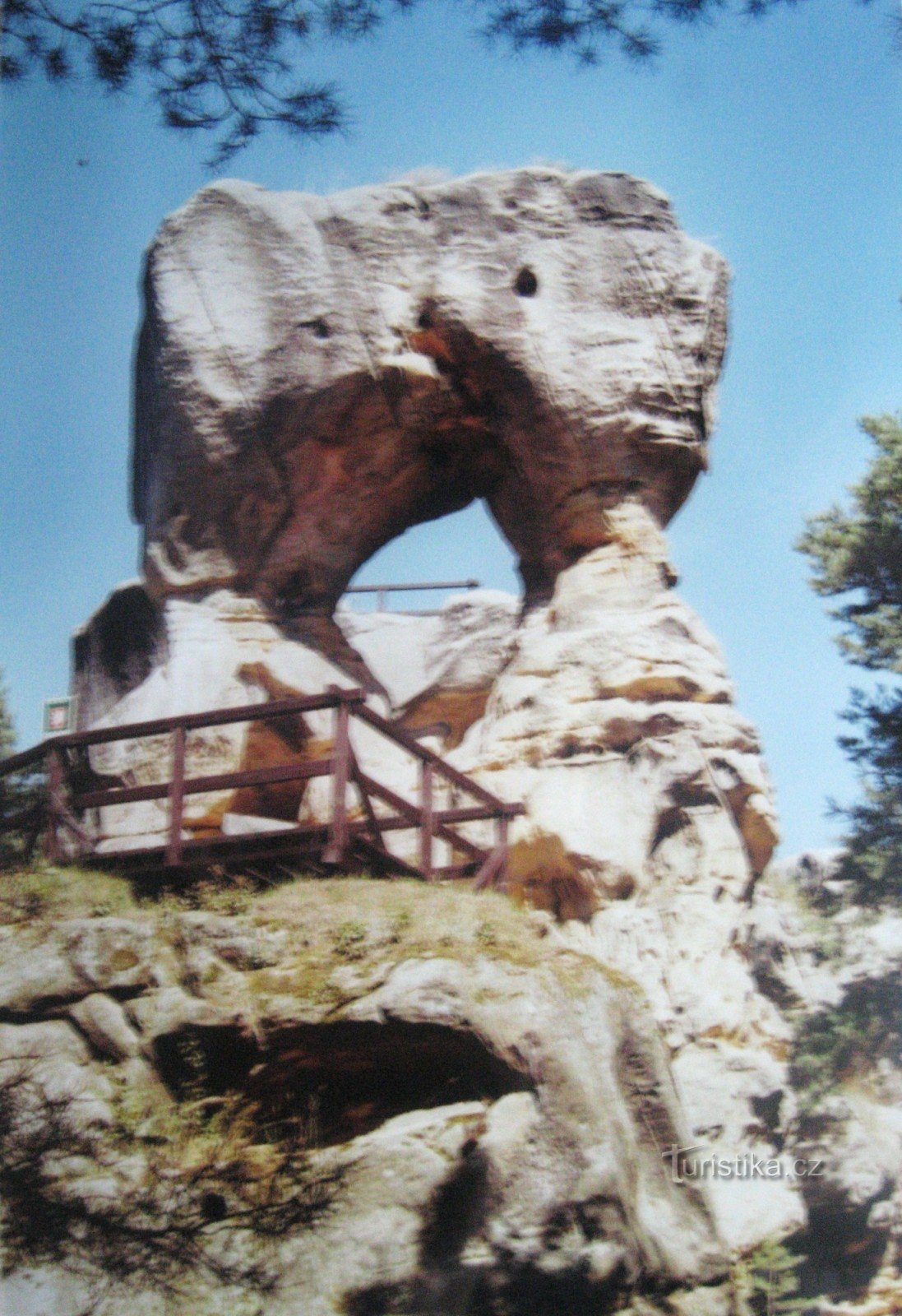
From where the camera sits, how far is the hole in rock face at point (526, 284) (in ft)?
39.3

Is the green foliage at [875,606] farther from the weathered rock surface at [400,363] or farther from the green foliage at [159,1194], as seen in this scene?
the green foliage at [159,1194]

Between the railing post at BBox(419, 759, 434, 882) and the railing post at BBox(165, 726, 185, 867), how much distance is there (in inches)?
59.3

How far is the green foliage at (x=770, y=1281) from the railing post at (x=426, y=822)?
116 inches

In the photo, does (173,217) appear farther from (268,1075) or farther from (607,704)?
(268,1075)

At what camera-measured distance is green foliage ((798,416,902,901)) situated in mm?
13664

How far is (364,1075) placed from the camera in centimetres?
708

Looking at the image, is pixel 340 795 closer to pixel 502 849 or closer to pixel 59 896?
pixel 59 896

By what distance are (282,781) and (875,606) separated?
7.63 m

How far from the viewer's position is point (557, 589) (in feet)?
39.3

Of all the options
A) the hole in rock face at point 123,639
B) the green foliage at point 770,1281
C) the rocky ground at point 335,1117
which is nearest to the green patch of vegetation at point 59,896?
the rocky ground at point 335,1117

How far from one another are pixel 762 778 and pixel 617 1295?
5299 mm

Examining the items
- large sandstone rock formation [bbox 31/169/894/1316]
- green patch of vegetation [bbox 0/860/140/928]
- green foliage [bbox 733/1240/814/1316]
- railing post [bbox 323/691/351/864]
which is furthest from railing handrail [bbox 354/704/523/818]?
green foliage [bbox 733/1240/814/1316]

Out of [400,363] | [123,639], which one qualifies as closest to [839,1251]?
[400,363]

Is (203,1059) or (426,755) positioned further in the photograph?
(426,755)
